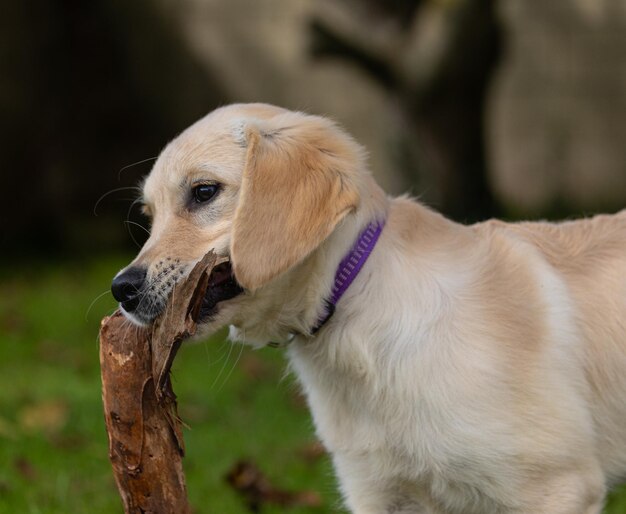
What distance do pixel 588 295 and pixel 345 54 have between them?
689 cm

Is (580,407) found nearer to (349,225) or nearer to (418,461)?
(418,461)

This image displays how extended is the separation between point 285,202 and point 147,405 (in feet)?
2.48

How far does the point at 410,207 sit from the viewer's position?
406cm

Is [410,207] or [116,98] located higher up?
[410,207]

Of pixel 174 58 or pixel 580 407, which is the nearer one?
pixel 580 407

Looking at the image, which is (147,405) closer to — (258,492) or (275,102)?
(258,492)

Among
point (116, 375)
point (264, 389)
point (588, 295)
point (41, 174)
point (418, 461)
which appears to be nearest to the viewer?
point (116, 375)

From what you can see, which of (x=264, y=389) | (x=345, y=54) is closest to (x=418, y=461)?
(x=264, y=389)

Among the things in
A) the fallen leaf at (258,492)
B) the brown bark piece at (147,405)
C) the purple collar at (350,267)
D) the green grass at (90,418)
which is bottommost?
the green grass at (90,418)

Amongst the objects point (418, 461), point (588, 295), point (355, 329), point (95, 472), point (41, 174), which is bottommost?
point (41, 174)

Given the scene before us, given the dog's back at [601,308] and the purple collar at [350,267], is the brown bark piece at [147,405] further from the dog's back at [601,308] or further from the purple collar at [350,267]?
the dog's back at [601,308]

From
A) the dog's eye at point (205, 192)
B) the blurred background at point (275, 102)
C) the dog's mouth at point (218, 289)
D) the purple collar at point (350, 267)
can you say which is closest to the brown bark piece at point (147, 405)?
the dog's mouth at point (218, 289)

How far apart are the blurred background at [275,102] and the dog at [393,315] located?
439cm

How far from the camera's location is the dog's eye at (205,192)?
12.5 feet
